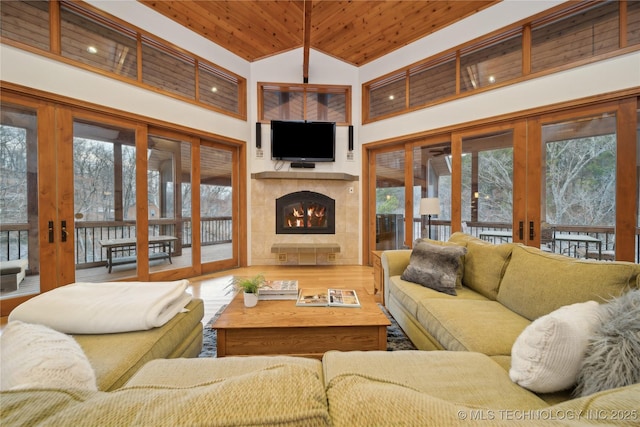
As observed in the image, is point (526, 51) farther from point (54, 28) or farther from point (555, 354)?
point (54, 28)

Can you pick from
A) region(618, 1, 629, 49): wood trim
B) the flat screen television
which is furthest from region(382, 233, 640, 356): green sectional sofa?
the flat screen television

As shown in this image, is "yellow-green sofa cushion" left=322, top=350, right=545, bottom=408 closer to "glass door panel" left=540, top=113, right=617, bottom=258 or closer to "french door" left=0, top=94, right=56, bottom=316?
"glass door panel" left=540, top=113, right=617, bottom=258

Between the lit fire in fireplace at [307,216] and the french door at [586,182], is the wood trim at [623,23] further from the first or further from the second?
the lit fire in fireplace at [307,216]

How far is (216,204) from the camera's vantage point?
457 centimetres

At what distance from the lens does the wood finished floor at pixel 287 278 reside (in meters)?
3.33

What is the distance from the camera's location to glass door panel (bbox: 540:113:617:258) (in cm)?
290

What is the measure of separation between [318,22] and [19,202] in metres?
4.54

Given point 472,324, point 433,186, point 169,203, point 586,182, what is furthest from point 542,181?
point 169,203

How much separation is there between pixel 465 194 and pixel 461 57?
2.10 meters

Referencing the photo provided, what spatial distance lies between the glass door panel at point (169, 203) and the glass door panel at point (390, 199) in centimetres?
339

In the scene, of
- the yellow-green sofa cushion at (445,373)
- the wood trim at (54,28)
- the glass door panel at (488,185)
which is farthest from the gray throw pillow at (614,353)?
the wood trim at (54,28)

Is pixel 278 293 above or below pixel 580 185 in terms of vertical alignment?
below

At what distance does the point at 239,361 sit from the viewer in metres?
1.03

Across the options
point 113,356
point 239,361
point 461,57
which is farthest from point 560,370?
point 461,57
